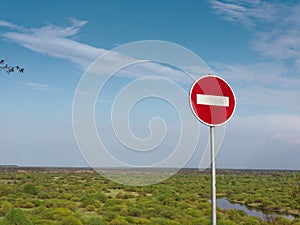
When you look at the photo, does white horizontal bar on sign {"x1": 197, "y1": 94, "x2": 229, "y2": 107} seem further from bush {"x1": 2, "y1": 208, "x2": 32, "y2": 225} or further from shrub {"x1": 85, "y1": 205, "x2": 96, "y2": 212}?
shrub {"x1": 85, "y1": 205, "x2": 96, "y2": 212}

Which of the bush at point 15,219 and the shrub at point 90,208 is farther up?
the bush at point 15,219

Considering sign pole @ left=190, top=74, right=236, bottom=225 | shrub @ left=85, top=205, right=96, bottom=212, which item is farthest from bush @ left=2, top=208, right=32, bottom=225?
sign pole @ left=190, top=74, right=236, bottom=225

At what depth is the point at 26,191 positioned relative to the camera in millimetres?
33438

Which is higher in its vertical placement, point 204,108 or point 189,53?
point 189,53

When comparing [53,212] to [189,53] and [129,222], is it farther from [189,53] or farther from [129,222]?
[189,53]

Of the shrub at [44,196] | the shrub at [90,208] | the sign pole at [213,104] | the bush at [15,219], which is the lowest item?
the shrub at [90,208]

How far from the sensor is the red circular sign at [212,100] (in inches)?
169

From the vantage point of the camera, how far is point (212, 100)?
4422mm

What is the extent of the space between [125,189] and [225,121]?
38.4 meters

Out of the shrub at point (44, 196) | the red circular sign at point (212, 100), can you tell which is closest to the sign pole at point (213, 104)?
the red circular sign at point (212, 100)

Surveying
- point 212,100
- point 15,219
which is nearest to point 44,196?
point 15,219

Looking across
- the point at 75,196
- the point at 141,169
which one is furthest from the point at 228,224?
the point at 75,196

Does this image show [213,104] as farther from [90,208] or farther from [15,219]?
[90,208]

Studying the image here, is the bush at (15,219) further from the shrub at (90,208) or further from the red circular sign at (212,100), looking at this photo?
the red circular sign at (212,100)
